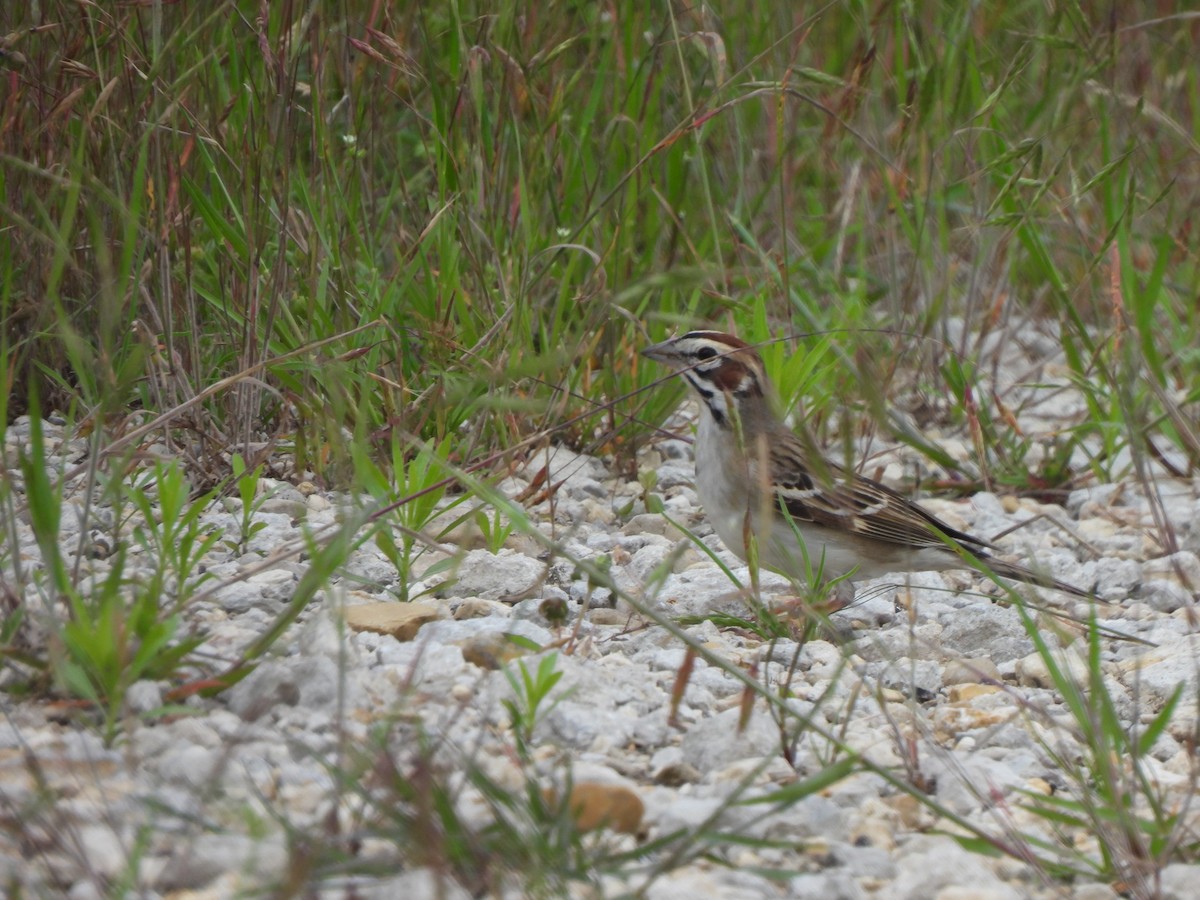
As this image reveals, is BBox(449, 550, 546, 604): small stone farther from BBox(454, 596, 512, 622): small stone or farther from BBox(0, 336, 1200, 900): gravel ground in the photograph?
BBox(454, 596, 512, 622): small stone

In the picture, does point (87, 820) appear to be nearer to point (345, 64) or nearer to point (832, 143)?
point (345, 64)

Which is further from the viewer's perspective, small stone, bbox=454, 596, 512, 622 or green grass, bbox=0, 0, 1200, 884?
small stone, bbox=454, 596, 512, 622

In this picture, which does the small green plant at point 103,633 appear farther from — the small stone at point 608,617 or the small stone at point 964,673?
the small stone at point 964,673

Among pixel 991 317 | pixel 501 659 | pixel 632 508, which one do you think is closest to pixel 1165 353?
pixel 991 317

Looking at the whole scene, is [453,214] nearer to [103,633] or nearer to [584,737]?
[584,737]

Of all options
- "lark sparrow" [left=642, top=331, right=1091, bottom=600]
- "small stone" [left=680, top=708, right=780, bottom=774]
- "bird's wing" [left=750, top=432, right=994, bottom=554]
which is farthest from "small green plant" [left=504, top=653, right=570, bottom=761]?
"bird's wing" [left=750, top=432, right=994, bottom=554]

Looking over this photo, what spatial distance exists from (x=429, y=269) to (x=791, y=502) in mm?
1558

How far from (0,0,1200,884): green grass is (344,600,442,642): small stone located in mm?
198

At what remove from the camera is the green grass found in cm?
379

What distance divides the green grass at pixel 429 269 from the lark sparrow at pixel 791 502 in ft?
0.67

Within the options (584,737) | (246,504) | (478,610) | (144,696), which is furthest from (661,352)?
(144,696)

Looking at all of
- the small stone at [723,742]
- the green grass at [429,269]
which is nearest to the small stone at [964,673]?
the green grass at [429,269]

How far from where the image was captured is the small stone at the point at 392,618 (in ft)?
12.9

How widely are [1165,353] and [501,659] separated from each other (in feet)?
16.3
